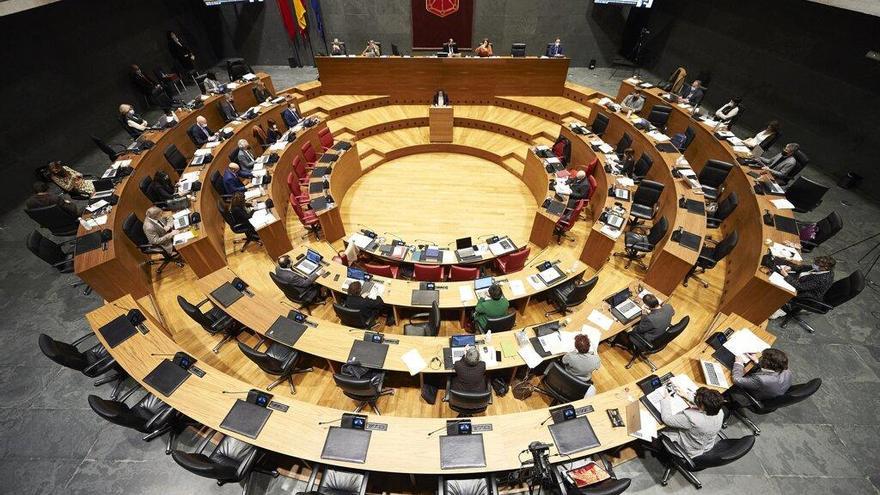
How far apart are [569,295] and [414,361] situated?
10.5ft

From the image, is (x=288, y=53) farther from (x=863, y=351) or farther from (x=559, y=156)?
(x=863, y=351)

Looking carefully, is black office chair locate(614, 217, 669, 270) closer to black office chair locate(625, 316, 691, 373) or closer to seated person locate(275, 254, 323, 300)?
black office chair locate(625, 316, 691, 373)

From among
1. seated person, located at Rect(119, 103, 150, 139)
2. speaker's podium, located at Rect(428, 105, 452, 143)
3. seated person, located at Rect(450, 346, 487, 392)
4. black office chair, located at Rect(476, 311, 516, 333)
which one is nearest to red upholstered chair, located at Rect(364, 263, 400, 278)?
black office chair, located at Rect(476, 311, 516, 333)

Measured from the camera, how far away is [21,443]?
521 centimetres

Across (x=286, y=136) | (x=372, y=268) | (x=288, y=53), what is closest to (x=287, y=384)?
(x=372, y=268)

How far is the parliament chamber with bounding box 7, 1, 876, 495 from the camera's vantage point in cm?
453

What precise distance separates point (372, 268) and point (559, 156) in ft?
22.5

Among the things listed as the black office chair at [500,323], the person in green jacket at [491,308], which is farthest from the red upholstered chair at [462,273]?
the black office chair at [500,323]

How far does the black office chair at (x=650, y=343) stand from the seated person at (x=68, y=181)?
1223cm

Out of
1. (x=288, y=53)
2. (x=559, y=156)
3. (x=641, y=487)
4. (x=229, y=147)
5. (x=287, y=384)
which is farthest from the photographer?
(x=288, y=53)

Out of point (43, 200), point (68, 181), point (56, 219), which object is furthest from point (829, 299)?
point (68, 181)

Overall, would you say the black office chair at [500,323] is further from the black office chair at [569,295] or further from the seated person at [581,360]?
the black office chair at [569,295]

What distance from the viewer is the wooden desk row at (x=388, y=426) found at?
428 centimetres

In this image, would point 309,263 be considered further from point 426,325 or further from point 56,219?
point 56,219
